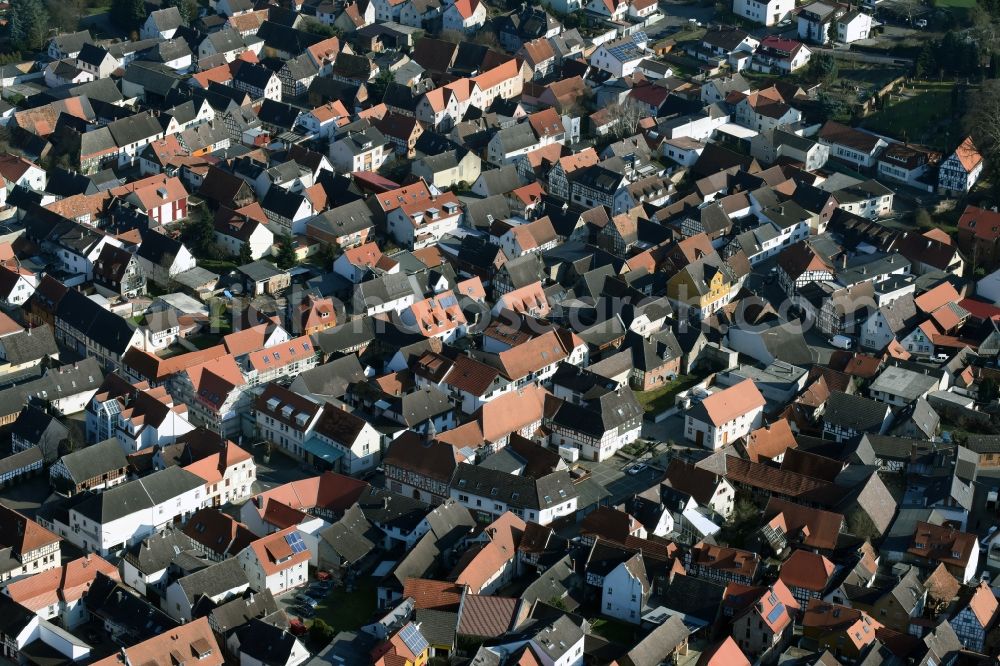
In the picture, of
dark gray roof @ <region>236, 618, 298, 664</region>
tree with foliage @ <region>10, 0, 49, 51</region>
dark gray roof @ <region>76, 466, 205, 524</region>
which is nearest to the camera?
dark gray roof @ <region>236, 618, 298, 664</region>

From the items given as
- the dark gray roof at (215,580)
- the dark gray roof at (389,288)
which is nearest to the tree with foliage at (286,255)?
the dark gray roof at (389,288)

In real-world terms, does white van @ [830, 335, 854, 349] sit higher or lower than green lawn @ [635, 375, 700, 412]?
lower

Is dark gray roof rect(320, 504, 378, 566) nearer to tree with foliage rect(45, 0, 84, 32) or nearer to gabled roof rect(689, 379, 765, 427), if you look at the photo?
gabled roof rect(689, 379, 765, 427)

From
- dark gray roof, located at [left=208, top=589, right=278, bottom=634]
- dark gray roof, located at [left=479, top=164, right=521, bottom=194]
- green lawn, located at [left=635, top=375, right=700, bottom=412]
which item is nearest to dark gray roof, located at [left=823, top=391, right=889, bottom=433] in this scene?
green lawn, located at [left=635, top=375, right=700, bottom=412]

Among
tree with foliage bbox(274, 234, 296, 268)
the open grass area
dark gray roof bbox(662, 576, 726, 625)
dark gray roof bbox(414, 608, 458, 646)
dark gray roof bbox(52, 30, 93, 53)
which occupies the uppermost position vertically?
dark gray roof bbox(414, 608, 458, 646)

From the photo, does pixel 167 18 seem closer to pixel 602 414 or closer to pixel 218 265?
pixel 218 265

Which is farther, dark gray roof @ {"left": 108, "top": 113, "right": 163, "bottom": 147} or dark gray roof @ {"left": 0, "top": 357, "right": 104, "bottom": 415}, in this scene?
dark gray roof @ {"left": 108, "top": 113, "right": 163, "bottom": 147}

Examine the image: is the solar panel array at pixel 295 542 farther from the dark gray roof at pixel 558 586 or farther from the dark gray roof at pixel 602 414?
the dark gray roof at pixel 602 414
